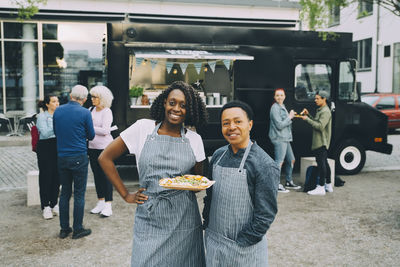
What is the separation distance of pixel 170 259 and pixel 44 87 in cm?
1511

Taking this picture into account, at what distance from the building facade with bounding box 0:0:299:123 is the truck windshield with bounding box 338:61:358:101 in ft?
28.9

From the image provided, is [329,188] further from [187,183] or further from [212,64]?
[187,183]

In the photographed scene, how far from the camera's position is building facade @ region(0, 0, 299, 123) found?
52.5 feet

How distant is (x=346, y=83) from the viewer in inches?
366

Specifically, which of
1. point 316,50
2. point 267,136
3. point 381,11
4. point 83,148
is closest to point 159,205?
point 83,148

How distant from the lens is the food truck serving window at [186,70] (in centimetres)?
805

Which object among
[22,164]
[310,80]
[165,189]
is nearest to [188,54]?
[310,80]

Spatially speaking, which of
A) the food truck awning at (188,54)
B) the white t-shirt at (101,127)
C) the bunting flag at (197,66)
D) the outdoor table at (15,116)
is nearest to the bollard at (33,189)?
the white t-shirt at (101,127)

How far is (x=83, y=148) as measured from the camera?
5.24m

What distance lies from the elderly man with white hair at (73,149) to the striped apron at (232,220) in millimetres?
2977

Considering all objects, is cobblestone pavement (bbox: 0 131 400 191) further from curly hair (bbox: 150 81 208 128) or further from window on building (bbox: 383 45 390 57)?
window on building (bbox: 383 45 390 57)

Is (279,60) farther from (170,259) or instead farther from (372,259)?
(170,259)

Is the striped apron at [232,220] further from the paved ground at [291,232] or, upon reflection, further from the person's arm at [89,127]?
the person's arm at [89,127]

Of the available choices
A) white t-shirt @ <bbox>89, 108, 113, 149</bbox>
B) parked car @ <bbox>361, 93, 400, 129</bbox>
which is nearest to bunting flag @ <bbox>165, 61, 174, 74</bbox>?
white t-shirt @ <bbox>89, 108, 113, 149</bbox>
